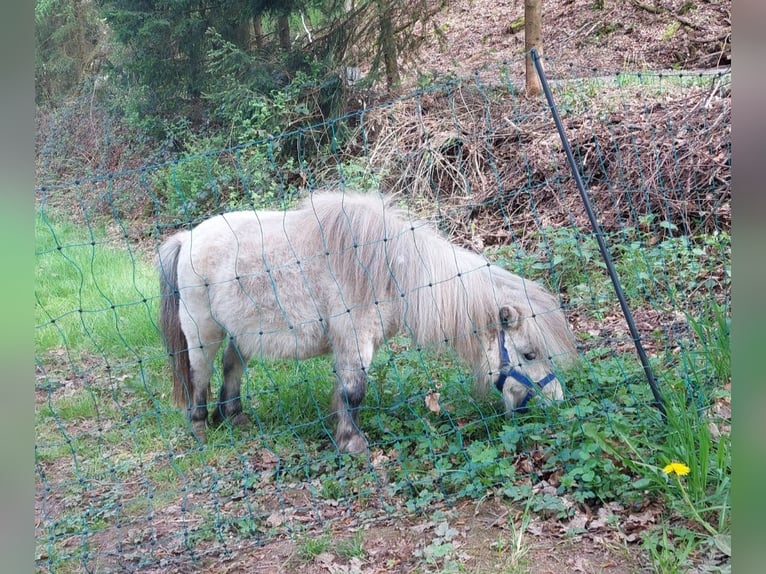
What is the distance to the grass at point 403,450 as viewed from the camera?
320cm

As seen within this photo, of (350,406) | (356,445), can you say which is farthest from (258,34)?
(356,445)

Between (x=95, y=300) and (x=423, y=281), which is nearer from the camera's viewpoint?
(x=423, y=281)

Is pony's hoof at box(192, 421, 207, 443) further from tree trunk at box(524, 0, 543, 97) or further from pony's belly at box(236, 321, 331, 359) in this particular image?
tree trunk at box(524, 0, 543, 97)

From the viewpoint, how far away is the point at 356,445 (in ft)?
13.6

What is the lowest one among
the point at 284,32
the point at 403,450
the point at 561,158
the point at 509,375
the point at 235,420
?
the point at 403,450

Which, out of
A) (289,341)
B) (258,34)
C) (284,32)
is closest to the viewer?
(289,341)

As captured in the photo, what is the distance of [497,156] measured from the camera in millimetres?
7980

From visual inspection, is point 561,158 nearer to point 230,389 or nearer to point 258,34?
point 230,389

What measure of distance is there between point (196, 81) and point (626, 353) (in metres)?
8.22

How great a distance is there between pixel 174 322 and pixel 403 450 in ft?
6.08

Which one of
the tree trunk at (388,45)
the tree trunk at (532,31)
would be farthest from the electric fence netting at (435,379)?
the tree trunk at (388,45)

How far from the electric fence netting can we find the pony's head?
85 millimetres

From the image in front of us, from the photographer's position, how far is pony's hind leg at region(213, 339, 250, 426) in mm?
4727

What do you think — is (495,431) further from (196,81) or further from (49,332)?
(196,81)
